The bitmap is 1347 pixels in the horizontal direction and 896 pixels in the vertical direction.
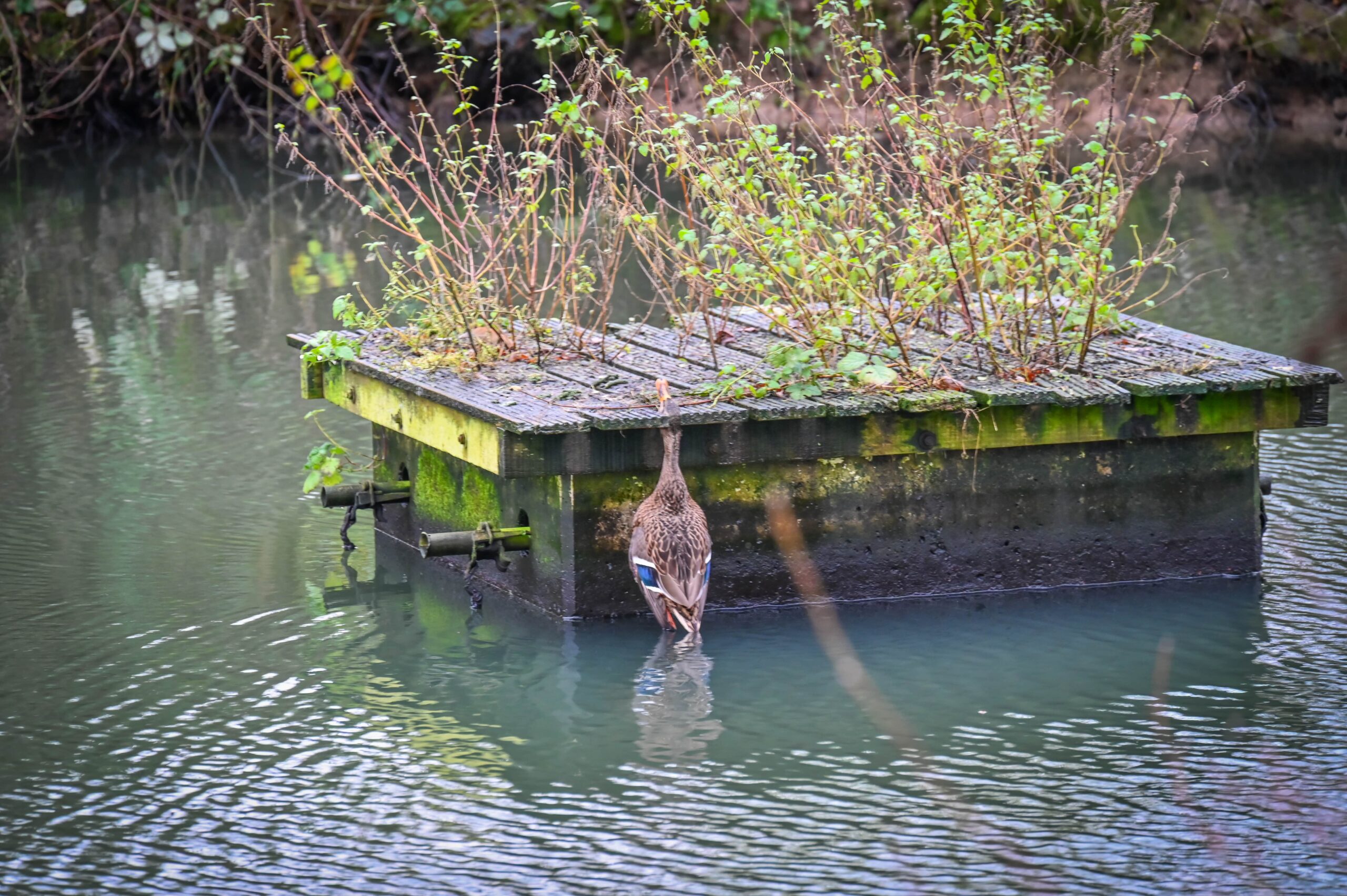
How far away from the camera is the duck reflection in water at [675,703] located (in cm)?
698

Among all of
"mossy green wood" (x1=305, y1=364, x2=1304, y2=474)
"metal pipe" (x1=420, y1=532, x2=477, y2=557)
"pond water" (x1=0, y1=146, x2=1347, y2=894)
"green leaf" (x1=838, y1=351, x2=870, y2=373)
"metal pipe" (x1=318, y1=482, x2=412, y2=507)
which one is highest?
"green leaf" (x1=838, y1=351, x2=870, y2=373)

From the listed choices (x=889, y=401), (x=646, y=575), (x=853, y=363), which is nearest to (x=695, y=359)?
(x=853, y=363)

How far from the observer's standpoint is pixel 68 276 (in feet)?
61.4

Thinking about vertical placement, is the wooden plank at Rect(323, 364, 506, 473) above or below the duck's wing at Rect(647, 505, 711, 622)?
above

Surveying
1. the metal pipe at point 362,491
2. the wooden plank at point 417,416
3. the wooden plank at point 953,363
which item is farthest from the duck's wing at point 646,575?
the metal pipe at point 362,491

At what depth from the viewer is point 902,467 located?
8.35 metres

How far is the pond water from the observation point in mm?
5969

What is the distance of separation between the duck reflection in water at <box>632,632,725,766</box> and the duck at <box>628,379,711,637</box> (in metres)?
0.16

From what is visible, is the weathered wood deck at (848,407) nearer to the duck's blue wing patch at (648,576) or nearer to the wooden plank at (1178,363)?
the wooden plank at (1178,363)

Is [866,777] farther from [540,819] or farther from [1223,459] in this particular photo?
[1223,459]

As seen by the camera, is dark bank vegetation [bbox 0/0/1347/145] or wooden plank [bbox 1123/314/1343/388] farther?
dark bank vegetation [bbox 0/0/1347/145]

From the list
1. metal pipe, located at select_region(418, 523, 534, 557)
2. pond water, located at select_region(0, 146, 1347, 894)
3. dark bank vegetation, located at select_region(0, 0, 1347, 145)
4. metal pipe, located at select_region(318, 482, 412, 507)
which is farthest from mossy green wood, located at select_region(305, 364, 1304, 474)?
dark bank vegetation, located at select_region(0, 0, 1347, 145)

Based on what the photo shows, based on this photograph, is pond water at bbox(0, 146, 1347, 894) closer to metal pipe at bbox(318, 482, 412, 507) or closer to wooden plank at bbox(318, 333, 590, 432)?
metal pipe at bbox(318, 482, 412, 507)

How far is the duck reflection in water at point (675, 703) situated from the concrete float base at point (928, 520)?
18.0 inches
